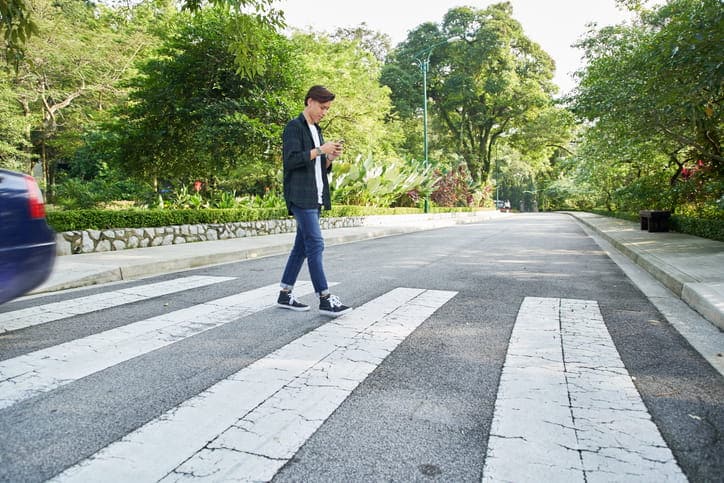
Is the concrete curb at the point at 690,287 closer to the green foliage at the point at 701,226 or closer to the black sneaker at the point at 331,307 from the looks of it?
the black sneaker at the point at 331,307

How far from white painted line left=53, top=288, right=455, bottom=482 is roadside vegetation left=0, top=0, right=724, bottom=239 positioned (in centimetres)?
474

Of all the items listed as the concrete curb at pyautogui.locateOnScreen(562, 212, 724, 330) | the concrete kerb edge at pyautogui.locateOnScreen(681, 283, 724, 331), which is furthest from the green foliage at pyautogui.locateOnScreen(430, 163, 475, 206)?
the concrete kerb edge at pyautogui.locateOnScreen(681, 283, 724, 331)

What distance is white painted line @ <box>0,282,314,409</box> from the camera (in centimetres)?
282

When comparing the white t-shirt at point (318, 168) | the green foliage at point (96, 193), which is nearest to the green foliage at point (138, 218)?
the white t-shirt at point (318, 168)

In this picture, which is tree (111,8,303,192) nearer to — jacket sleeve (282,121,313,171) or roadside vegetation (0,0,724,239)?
roadside vegetation (0,0,724,239)

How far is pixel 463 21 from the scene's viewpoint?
40.7 meters

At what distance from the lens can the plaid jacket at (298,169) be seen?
4359mm

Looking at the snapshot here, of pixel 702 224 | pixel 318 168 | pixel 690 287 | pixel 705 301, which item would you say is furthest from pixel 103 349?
pixel 702 224

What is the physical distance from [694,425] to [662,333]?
189 cm

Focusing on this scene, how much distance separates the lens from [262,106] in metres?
13.2

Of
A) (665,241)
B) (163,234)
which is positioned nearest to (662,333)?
(665,241)

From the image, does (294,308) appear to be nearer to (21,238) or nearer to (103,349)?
(103,349)

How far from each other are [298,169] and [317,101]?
25.3 inches

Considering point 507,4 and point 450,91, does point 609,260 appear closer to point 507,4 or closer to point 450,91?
point 450,91
